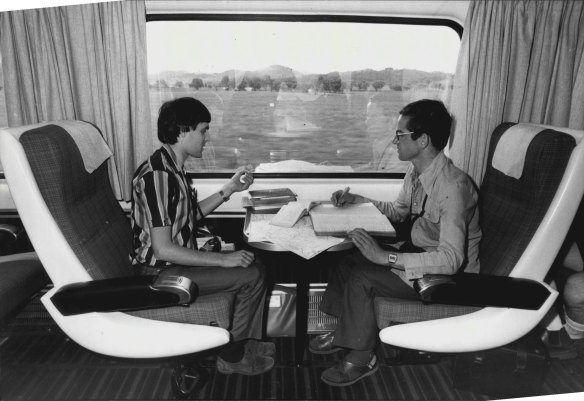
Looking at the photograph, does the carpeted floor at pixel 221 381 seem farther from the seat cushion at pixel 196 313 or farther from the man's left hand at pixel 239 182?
the man's left hand at pixel 239 182

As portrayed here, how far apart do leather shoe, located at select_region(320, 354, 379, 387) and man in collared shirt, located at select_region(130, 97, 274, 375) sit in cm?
43

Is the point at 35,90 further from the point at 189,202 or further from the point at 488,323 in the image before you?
the point at 488,323

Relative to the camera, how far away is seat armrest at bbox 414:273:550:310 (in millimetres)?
1480

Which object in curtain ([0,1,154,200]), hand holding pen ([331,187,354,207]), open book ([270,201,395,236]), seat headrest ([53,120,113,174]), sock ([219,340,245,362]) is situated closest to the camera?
seat headrest ([53,120,113,174])

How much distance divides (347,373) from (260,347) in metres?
0.51

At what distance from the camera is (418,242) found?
197cm

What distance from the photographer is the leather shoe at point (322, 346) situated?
231 cm

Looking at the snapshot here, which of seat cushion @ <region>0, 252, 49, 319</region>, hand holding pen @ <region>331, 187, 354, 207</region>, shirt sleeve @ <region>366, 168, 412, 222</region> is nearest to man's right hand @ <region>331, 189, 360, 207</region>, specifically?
hand holding pen @ <region>331, 187, 354, 207</region>

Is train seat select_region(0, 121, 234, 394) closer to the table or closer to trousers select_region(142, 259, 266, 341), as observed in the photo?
trousers select_region(142, 259, 266, 341)

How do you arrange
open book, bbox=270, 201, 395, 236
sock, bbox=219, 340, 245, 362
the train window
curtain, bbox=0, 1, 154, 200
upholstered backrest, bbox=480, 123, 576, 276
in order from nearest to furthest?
1. upholstered backrest, bbox=480, 123, 576, 276
2. open book, bbox=270, 201, 395, 236
3. sock, bbox=219, 340, 245, 362
4. curtain, bbox=0, 1, 154, 200
5. the train window

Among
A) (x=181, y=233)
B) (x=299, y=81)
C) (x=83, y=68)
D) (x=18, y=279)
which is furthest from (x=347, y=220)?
(x=83, y=68)

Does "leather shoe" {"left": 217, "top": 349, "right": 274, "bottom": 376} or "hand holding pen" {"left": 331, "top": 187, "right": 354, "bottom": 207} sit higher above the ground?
"hand holding pen" {"left": 331, "top": 187, "right": 354, "bottom": 207}

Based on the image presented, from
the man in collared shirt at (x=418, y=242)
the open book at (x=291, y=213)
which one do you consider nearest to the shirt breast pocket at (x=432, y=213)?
the man in collared shirt at (x=418, y=242)

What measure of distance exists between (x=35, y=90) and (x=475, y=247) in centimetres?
245
